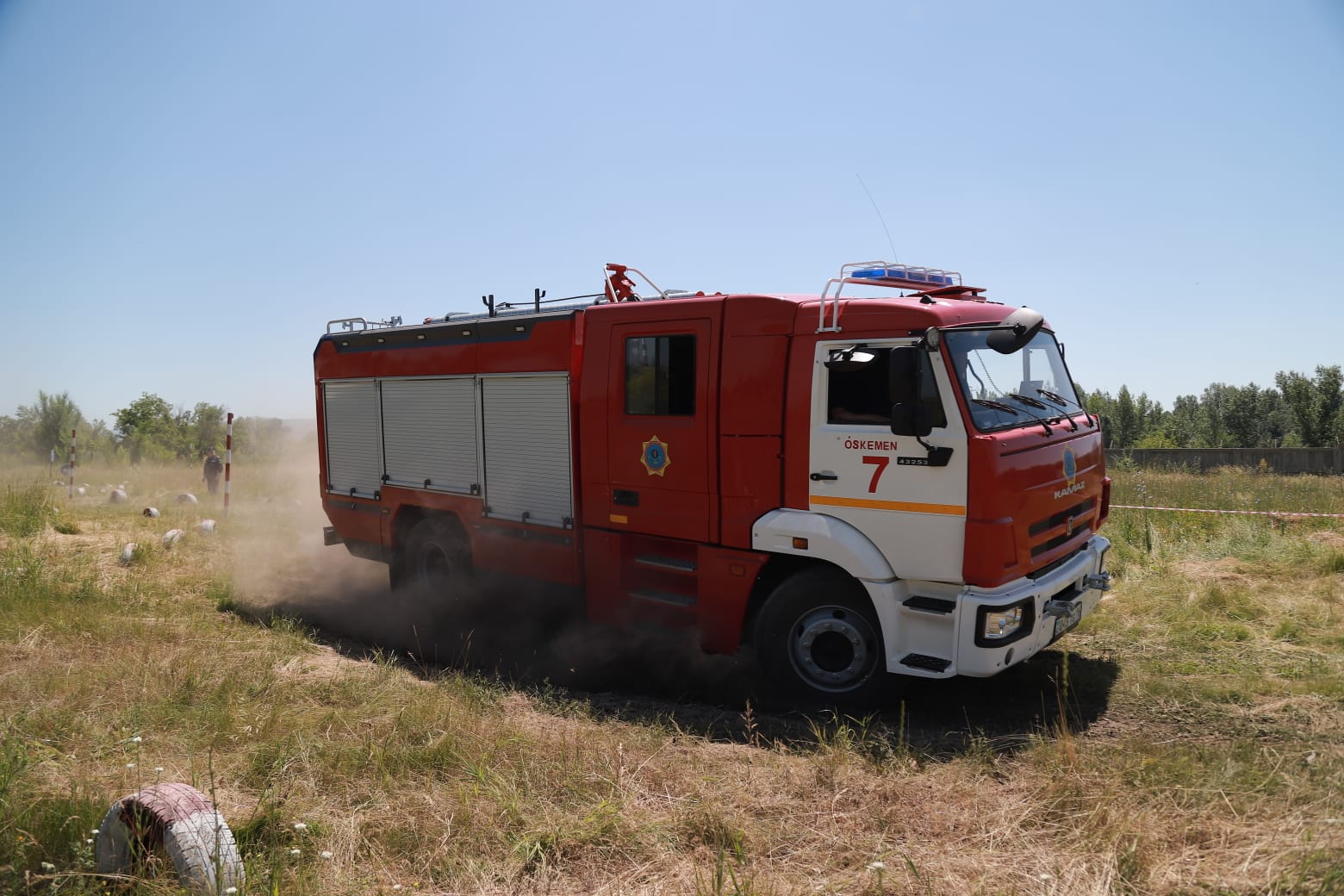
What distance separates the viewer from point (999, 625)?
4.88 m

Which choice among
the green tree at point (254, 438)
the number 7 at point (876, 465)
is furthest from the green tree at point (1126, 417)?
the number 7 at point (876, 465)

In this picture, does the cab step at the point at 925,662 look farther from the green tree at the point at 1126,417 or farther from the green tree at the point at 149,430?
the green tree at the point at 1126,417

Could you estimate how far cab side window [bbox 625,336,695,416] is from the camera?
6.04 metres

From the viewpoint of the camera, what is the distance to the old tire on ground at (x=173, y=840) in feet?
10.3

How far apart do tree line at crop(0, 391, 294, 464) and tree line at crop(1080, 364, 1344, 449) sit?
37.1m

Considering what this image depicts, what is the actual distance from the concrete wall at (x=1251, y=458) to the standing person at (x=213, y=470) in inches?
915

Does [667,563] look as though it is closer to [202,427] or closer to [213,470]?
[213,470]

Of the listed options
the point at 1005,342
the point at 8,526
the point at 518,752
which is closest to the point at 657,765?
the point at 518,752

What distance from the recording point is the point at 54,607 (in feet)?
24.1

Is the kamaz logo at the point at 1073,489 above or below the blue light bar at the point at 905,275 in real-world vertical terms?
below

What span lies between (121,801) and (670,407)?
395cm

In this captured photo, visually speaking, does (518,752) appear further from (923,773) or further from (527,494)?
(527,494)

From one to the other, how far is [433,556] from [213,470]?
40.6ft

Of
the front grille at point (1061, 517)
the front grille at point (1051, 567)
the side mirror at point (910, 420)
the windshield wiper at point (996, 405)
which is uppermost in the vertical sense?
the windshield wiper at point (996, 405)
